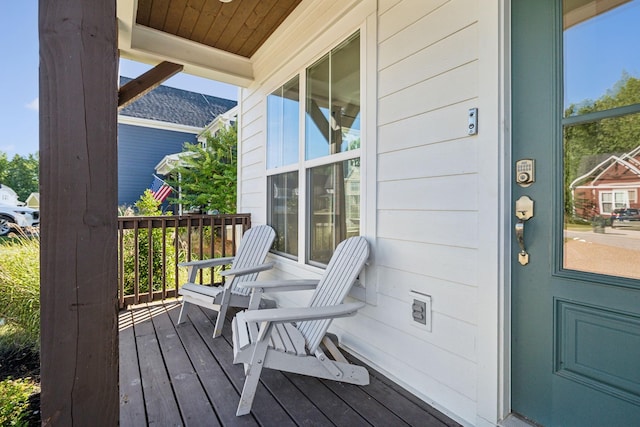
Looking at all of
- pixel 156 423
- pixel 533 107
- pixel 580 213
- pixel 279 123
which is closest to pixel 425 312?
pixel 580 213

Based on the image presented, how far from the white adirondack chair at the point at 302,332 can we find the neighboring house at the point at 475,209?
206 millimetres

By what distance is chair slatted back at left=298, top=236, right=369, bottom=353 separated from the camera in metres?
1.99

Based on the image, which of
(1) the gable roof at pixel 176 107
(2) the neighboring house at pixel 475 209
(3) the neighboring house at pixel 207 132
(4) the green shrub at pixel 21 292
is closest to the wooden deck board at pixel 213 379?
(2) the neighboring house at pixel 475 209

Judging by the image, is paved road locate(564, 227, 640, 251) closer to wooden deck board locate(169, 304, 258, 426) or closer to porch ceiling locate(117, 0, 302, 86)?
wooden deck board locate(169, 304, 258, 426)

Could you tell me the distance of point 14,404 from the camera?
1529 millimetres

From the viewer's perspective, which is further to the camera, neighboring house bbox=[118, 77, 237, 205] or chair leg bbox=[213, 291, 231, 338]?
neighboring house bbox=[118, 77, 237, 205]

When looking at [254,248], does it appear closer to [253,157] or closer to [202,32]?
[253,157]

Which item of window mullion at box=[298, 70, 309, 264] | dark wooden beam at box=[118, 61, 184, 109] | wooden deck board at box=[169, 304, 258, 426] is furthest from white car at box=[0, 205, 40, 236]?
window mullion at box=[298, 70, 309, 264]

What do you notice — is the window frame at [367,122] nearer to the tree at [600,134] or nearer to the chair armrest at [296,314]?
the chair armrest at [296,314]

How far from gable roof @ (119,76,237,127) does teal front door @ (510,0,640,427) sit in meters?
12.7

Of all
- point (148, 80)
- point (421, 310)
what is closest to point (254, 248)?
point (421, 310)

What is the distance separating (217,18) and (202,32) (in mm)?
371

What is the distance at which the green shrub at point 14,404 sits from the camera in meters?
1.43

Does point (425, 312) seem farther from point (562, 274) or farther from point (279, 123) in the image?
point (279, 123)
